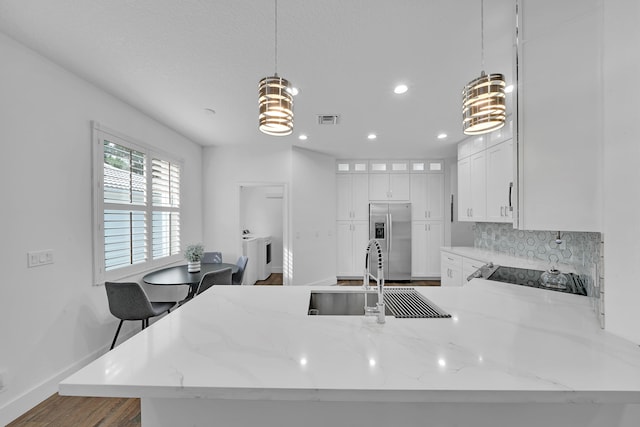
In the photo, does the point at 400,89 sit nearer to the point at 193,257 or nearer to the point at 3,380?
the point at 193,257

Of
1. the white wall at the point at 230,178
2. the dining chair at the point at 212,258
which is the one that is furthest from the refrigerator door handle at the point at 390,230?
the dining chair at the point at 212,258

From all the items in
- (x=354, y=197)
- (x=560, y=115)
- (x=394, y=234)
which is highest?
(x=560, y=115)

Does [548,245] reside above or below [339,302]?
above

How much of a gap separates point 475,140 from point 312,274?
3.44 meters

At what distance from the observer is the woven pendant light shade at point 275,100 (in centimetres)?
132

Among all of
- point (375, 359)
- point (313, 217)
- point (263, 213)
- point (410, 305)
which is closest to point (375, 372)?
point (375, 359)

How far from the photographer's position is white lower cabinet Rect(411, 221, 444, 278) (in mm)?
5316

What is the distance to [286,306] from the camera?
1.46 m

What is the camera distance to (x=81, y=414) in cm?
188

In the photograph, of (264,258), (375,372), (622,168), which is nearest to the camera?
(375,372)

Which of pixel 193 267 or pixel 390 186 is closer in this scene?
pixel 193 267

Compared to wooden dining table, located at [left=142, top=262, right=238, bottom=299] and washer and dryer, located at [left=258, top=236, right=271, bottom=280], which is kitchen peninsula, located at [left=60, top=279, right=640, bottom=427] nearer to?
wooden dining table, located at [left=142, top=262, right=238, bottom=299]

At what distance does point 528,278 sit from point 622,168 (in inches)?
53.3

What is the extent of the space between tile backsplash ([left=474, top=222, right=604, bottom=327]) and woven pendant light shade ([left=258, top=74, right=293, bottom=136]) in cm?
171
